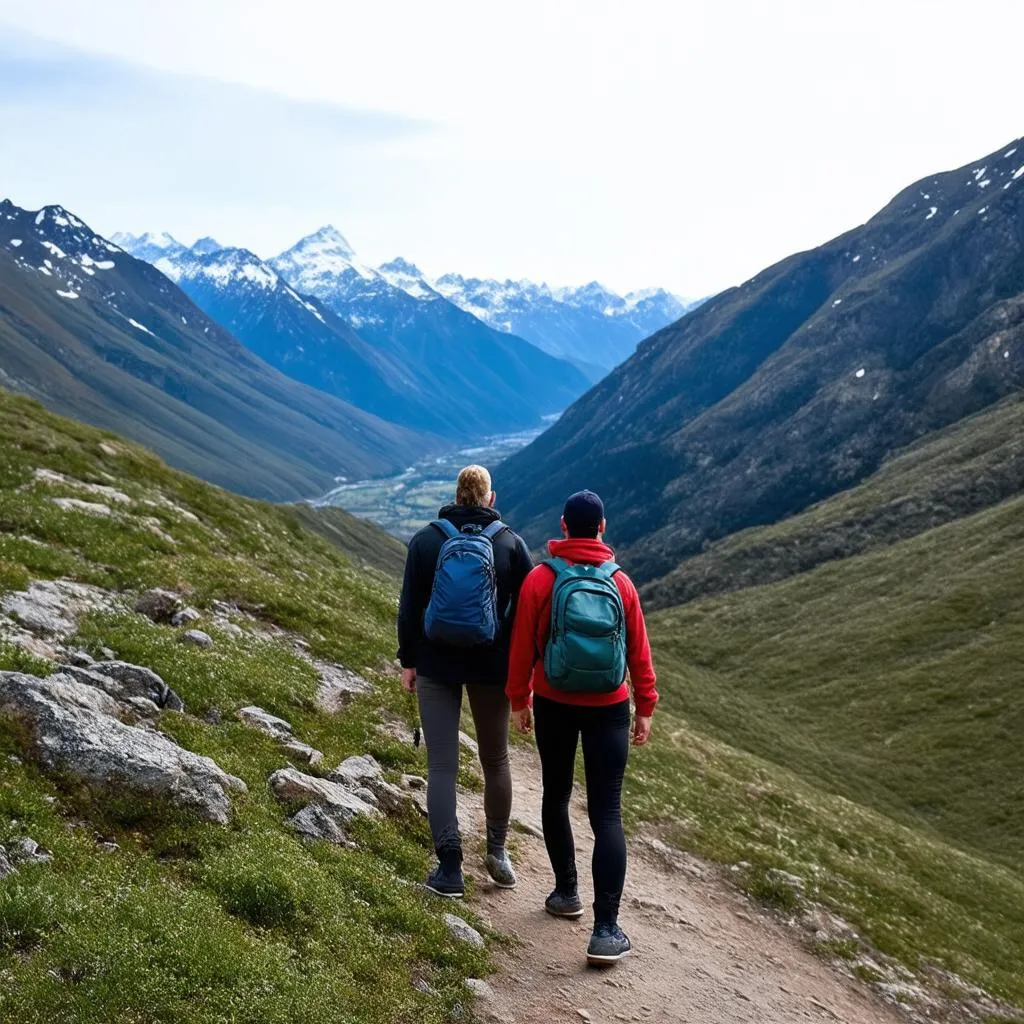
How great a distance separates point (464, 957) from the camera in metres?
11.5

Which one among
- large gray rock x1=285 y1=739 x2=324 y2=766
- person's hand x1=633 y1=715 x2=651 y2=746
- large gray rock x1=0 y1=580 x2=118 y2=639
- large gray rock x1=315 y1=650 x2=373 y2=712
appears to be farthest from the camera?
large gray rock x1=315 y1=650 x2=373 y2=712

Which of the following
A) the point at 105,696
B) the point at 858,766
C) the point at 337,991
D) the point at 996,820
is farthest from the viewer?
the point at 858,766

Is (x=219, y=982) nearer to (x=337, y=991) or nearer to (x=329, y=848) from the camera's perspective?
(x=337, y=991)

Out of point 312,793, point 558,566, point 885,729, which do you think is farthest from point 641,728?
point 885,729

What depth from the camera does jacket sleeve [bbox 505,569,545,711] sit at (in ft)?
37.6

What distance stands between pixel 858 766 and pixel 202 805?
68343 millimetres

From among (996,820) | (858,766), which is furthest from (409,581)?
(858,766)

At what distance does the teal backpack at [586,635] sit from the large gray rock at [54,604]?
1094 cm

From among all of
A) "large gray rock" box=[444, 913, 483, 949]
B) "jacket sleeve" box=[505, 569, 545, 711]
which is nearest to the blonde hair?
"jacket sleeve" box=[505, 569, 545, 711]

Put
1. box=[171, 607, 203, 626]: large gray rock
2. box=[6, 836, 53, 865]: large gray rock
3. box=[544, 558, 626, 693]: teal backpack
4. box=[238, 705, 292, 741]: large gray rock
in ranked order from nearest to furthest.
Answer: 1. box=[6, 836, 53, 865]: large gray rock
2. box=[544, 558, 626, 693]: teal backpack
3. box=[238, 705, 292, 741]: large gray rock
4. box=[171, 607, 203, 626]: large gray rock

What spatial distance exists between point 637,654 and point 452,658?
254 cm

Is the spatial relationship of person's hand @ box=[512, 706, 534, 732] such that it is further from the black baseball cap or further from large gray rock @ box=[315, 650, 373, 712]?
large gray rock @ box=[315, 650, 373, 712]

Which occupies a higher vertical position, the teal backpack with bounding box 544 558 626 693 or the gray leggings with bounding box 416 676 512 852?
the teal backpack with bounding box 544 558 626 693

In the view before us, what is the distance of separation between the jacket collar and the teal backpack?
208 millimetres
